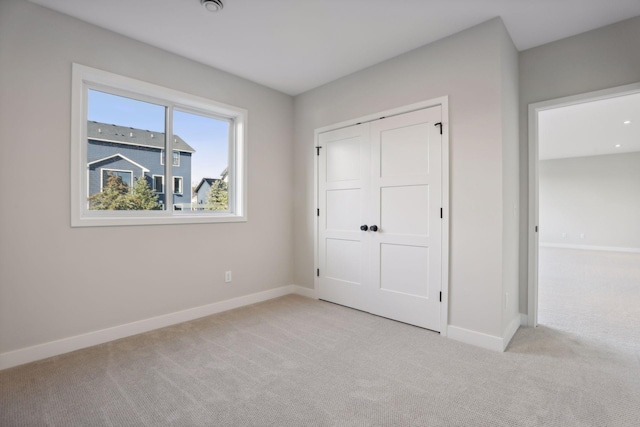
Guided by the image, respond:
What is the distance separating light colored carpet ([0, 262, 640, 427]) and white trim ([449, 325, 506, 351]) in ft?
0.22

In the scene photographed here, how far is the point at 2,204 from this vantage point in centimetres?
216

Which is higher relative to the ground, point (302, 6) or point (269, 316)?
point (302, 6)

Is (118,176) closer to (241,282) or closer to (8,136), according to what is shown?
(8,136)

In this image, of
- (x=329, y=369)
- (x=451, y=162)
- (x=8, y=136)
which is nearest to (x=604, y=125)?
(x=451, y=162)

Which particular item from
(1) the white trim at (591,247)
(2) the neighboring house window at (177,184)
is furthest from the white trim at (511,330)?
(1) the white trim at (591,247)

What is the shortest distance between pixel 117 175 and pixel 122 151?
236 millimetres

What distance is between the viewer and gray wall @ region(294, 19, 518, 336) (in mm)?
2490

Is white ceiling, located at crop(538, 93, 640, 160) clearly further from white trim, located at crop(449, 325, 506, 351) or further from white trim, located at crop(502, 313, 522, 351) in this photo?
white trim, located at crop(449, 325, 506, 351)

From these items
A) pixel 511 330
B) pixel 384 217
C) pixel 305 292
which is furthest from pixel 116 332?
pixel 511 330

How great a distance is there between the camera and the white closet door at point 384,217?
2.88 meters

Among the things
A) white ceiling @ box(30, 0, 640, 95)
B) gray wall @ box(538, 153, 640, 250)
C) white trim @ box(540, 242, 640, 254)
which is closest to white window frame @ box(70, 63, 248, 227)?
white ceiling @ box(30, 0, 640, 95)

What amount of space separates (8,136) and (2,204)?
493 millimetres

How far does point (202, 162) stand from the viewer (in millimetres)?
3475

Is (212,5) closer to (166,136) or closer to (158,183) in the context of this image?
(166,136)
